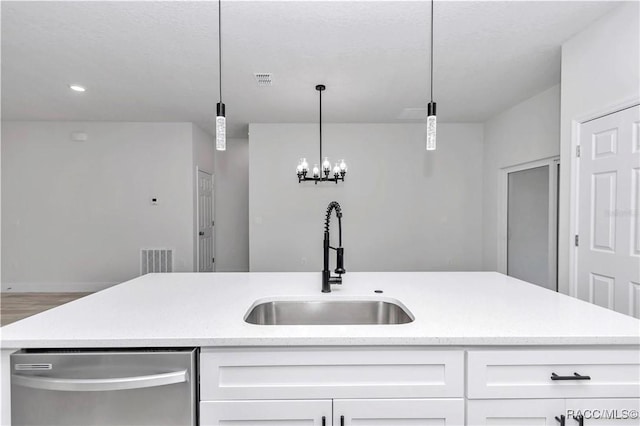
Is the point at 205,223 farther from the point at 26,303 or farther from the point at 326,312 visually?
the point at 326,312

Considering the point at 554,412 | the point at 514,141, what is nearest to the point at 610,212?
the point at 554,412

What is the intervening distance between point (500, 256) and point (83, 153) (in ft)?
21.7

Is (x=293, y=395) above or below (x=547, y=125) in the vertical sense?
below

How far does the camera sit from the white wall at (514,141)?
352 centimetres

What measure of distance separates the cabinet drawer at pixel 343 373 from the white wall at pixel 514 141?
Result: 348 centimetres

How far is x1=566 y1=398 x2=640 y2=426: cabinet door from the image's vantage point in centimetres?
103

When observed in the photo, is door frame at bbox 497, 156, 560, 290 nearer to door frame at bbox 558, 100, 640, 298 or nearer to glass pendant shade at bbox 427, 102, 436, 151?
door frame at bbox 558, 100, 640, 298

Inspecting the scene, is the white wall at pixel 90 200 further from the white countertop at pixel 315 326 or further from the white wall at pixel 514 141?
the white wall at pixel 514 141

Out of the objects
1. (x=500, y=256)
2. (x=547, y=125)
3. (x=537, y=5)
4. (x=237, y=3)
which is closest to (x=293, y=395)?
(x=237, y=3)

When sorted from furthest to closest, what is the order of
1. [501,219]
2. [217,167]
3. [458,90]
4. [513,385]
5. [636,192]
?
[217,167], [501,219], [458,90], [636,192], [513,385]

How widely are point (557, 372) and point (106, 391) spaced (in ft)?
4.87

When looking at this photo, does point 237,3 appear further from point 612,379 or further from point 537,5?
point 612,379

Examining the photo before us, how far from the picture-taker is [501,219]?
4574mm

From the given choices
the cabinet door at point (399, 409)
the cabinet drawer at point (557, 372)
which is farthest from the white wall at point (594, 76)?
the cabinet door at point (399, 409)
